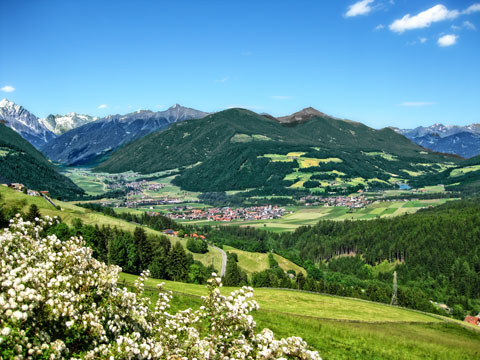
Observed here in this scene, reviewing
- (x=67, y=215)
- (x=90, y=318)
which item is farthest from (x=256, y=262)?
(x=90, y=318)

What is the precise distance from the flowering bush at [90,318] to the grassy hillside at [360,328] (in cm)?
2510

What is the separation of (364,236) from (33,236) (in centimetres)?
19100

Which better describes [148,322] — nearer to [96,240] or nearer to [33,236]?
[33,236]

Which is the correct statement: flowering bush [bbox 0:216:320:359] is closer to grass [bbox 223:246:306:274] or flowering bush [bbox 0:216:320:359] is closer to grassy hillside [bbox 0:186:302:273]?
grassy hillside [bbox 0:186:302:273]

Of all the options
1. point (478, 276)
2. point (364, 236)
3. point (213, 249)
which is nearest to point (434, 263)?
point (478, 276)

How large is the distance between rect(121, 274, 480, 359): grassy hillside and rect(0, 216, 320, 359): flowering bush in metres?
25.1

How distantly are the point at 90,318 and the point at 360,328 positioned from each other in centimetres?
4431

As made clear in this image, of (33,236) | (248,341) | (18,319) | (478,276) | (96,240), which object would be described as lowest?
(478,276)

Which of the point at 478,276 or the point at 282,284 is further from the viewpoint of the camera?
the point at 478,276

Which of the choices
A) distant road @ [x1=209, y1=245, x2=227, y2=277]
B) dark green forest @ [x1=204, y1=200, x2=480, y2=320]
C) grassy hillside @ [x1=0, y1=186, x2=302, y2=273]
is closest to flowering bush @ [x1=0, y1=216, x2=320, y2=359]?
distant road @ [x1=209, y1=245, x2=227, y2=277]

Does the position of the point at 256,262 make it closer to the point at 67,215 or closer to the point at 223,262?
the point at 223,262

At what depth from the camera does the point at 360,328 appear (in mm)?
47438

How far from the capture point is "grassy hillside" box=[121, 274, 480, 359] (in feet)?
126

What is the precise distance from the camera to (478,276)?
143 meters
